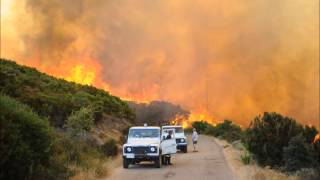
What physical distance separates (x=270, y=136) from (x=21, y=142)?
2149 cm

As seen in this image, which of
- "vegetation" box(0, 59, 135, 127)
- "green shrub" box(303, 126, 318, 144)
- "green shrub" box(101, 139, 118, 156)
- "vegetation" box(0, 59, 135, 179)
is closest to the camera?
"vegetation" box(0, 59, 135, 179)

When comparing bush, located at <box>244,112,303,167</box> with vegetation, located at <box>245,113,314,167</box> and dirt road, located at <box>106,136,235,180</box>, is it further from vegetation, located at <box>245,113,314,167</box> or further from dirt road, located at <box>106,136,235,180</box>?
dirt road, located at <box>106,136,235,180</box>

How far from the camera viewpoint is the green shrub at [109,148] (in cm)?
4048

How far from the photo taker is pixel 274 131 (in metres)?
35.4

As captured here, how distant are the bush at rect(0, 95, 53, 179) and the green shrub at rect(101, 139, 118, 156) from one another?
20.2 metres

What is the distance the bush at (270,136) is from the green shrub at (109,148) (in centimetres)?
1028

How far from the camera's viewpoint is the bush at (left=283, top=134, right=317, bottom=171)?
31500 millimetres

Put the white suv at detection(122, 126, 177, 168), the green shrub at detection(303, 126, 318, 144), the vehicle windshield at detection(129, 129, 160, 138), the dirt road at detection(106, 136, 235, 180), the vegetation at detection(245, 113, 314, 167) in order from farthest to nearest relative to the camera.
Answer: the green shrub at detection(303, 126, 318, 144)
the vegetation at detection(245, 113, 314, 167)
the vehicle windshield at detection(129, 129, 160, 138)
the white suv at detection(122, 126, 177, 168)
the dirt road at detection(106, 136, 235, 180)

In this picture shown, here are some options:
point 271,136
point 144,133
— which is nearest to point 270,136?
point 271,136

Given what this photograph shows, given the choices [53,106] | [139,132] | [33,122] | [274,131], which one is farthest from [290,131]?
[33,122]

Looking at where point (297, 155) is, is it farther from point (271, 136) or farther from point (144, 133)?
point (144, 133)

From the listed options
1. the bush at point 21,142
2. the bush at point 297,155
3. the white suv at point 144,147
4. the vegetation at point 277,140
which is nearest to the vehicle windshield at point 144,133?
the white suv at point 144,147

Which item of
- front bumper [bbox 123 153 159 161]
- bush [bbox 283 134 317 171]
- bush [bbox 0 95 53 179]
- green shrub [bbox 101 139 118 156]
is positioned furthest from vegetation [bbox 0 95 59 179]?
green shrub [bbox 101 139 118 156]

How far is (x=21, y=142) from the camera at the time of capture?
54.7 ft
